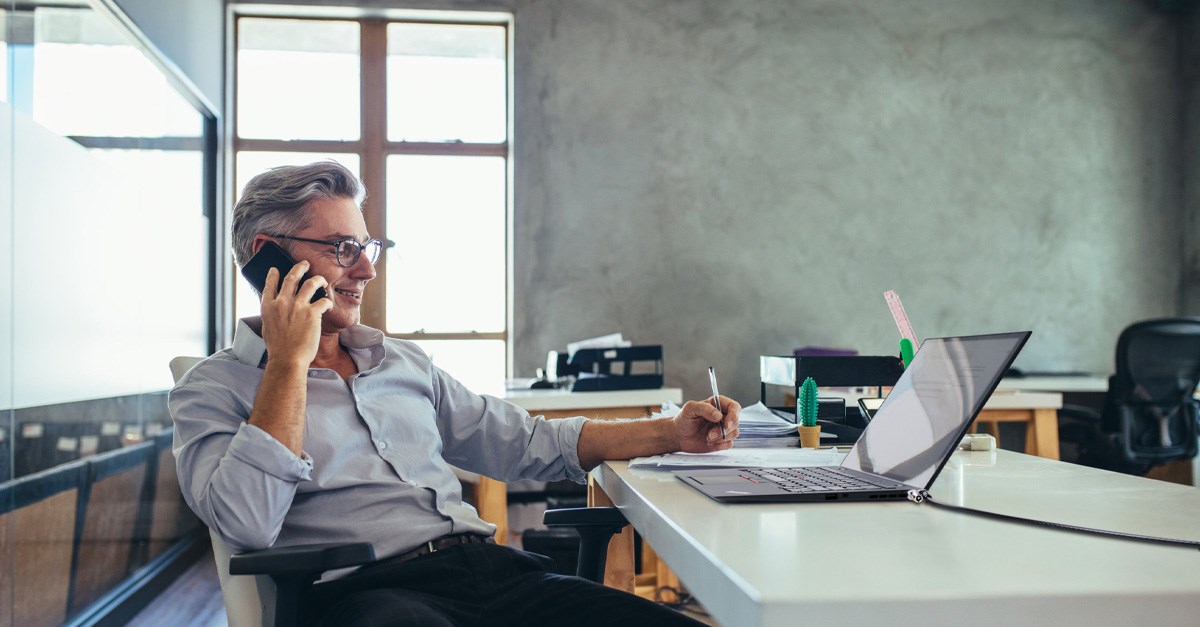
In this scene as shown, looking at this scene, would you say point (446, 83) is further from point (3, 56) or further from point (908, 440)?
point (908, 440)

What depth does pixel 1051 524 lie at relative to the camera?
80cm

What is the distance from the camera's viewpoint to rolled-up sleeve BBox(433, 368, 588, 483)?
62.4 inches

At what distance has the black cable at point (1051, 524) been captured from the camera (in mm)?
723

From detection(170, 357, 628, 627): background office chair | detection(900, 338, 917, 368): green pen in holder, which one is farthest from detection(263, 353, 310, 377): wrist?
detection(900, 338, 917, 368): green pen in holder

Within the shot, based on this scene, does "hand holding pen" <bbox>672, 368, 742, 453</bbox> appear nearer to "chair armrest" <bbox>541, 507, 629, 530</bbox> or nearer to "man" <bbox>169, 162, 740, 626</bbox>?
"man" <bbox>169, 162, 740, 626</bbox>

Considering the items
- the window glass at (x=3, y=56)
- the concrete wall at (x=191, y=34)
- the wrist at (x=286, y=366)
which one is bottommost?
the wrist at (x=286, y=366)

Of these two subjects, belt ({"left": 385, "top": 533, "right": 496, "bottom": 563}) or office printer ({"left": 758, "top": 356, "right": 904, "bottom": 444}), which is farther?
office printer ({"left": 758, "top": 356, "right": 904, "bottom": 444})

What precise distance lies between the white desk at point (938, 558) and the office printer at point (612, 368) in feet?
6.42

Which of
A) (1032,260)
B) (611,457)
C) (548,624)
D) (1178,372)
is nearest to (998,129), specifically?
(1032,260)

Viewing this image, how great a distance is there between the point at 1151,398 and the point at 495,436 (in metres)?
3.43

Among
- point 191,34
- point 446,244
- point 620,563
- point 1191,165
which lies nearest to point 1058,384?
point 1191,165

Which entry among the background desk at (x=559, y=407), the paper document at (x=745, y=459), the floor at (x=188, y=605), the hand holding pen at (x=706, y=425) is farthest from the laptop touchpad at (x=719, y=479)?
the floor at (x=188, y=605)

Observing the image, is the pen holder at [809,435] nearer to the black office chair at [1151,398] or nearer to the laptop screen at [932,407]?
the laptop screen at [932,407]

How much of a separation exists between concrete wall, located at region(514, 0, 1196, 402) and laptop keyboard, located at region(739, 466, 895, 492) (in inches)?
140
